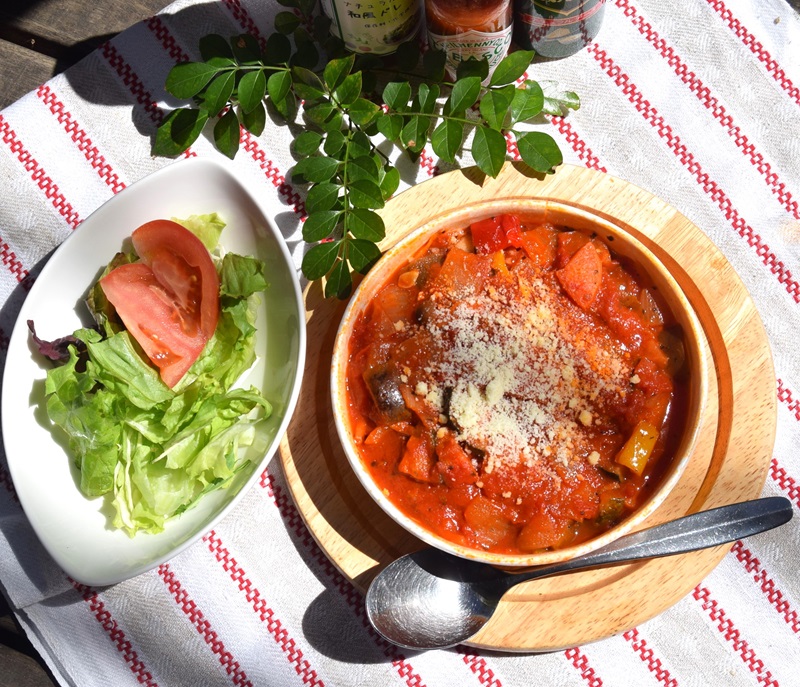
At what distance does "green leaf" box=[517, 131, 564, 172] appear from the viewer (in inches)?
87.7

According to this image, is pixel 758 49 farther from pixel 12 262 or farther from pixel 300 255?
pixel 12 262

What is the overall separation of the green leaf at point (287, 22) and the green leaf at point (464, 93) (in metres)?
0.64

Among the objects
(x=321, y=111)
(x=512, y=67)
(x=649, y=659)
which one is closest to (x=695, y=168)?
(x=512, y=67)

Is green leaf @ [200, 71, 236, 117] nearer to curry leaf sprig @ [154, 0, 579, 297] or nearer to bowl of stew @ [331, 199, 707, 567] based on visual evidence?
curry leaf sprig @ [154, 0, 579, 297]

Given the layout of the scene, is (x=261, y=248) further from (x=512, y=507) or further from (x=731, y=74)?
(x=731, y=74)

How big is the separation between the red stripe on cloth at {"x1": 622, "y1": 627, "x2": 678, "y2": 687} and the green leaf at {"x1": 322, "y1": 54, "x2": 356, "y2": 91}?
1971mm

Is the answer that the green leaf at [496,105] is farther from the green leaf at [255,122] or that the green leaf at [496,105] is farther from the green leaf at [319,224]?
the green leaf at [255,122]

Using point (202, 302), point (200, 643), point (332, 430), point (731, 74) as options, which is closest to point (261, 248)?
point (202, 302)

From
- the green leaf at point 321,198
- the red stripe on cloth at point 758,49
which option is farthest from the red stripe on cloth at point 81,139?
the red stripe on cloth at point 758,49

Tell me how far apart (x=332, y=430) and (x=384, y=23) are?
127 centimetres

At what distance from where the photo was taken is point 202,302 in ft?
7.54

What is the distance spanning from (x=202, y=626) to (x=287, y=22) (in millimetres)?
2032

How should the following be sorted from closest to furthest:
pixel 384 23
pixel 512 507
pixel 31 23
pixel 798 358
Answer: pixel 512 507 < pixel 384 23 < pixel 798 358 < pixel 31 23

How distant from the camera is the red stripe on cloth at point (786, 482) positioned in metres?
2.44
